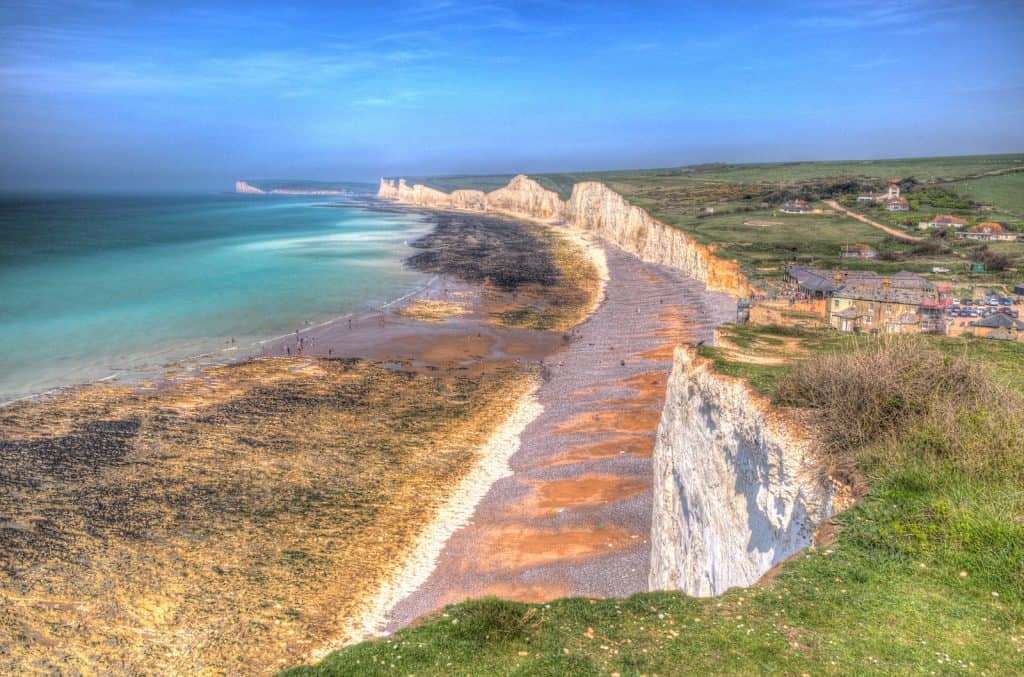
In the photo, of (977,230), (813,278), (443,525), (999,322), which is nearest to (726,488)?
(443,525)

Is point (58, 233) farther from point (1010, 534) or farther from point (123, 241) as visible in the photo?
point (1010, 534)

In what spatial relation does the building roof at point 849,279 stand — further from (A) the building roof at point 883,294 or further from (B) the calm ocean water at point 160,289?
(B) the calm ocean water at point 160,289

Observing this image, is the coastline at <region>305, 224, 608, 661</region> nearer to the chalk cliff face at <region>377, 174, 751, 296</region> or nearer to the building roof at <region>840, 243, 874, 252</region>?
the chalk cliff face at <region>377, 174, 751, 296</region>

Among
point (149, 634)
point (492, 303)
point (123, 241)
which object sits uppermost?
point (123, 241)

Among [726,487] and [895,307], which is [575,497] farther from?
[895,307]

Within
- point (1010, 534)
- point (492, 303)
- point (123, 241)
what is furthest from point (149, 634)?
point (123, 241)
